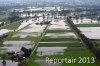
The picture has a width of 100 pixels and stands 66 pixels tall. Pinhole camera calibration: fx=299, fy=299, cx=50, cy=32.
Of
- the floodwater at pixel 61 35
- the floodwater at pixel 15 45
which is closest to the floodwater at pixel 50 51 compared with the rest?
the floodwater at pixel 15 45

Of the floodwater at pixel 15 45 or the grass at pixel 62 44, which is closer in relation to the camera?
the floodwater at pixel 15 45

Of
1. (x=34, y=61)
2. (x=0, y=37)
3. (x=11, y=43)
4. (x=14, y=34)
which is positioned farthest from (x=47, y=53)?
(x=14, y=34)

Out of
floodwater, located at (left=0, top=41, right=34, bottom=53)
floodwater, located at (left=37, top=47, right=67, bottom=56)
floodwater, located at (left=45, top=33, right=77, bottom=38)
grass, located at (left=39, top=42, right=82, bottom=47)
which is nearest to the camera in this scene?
floodwater, located at (left=37, top=47, right=67, bottom=56)

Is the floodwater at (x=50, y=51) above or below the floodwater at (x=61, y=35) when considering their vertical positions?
above

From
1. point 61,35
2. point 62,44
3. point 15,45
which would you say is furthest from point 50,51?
point 61,35

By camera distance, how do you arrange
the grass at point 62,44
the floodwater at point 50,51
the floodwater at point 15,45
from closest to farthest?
1. the floodwater at point 50,51
2. the floodwater at point 15,45
3. the grass at point 62,44

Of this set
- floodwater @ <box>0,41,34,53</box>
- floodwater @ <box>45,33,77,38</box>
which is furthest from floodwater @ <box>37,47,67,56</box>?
floodwater @ <box>45,33,77,38</box>

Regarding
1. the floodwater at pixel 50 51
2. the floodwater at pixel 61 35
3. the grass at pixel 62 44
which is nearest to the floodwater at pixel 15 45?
the grass at pixel 62 44

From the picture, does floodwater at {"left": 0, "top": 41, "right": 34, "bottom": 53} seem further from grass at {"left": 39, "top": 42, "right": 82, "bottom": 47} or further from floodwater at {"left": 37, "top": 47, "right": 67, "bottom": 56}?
floodwater at {"left": 37, "top": 47, "right": 67, "bottom": 56}

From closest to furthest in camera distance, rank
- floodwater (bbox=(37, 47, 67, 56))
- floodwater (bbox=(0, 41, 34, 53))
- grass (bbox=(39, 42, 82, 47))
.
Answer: floodwater (bbox=(37, 47, 67, 56))
floodwater (bbox=(0, 41, 34, 53))
grass (bbox=(39, 42, 82, 47))

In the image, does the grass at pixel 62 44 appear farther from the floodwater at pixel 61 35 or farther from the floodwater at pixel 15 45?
the floodwater at pixel 61 35

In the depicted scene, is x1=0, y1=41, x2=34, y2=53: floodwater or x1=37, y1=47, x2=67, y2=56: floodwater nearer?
x1=37, y1=47, x2=67, y2=56: floodwater

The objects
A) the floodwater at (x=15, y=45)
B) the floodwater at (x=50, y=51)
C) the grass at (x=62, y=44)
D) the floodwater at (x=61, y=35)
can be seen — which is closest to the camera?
the floodwater at (x=50, y=51)
